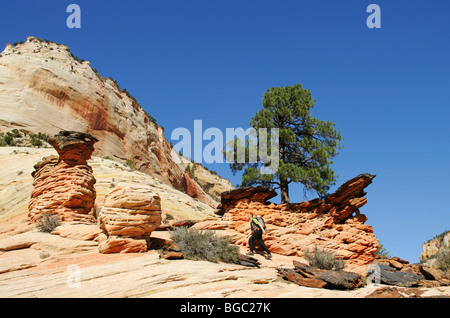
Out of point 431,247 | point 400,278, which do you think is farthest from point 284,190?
point 431,247

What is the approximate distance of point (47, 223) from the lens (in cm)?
1392

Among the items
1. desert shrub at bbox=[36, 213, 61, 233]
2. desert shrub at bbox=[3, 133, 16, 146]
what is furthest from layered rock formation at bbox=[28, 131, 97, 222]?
desert shrub at bbox=[3, 133, 16, 146]

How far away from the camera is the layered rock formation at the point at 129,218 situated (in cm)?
1124

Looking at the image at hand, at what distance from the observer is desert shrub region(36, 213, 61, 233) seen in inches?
546

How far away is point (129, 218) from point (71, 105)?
46.5m

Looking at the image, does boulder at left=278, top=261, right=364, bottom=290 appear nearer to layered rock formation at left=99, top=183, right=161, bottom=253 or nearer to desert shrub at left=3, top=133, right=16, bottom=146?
layered rock formation at left=99, top=183, right=161, bottom=253

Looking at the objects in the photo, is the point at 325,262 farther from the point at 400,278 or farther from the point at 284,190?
the point at 284,190

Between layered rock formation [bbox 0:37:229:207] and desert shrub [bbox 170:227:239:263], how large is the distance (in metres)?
40.2

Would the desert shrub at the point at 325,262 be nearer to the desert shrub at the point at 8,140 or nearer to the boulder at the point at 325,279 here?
the boulder at the point at 325,279

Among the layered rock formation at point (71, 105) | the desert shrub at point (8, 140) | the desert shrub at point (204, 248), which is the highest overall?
the layered rock formation at point (71, 105)

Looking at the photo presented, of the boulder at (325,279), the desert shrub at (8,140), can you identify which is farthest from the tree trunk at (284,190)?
the desert shrub at (8,140)

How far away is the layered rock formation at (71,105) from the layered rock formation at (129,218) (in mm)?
39202

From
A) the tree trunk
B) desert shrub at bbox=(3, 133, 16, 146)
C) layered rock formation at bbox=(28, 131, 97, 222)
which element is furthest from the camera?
desert shrub at bbox=(3, 133, 16, 146)
